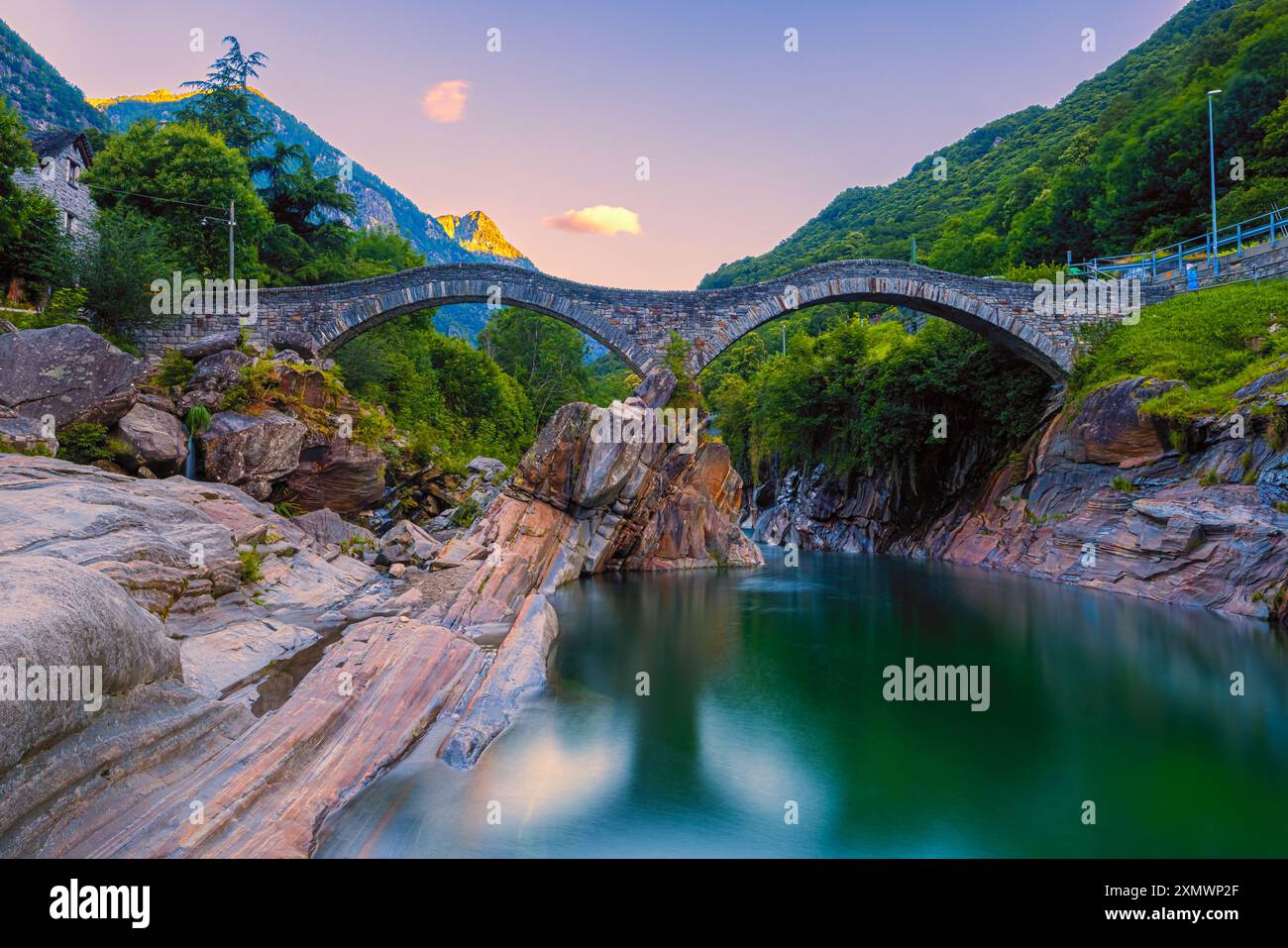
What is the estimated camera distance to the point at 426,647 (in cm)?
739

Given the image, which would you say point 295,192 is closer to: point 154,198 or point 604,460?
point 154,198

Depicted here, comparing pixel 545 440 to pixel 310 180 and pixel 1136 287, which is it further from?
pixel 310 180

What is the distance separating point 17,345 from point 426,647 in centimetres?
995

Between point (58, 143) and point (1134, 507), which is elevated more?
point (58, 143)

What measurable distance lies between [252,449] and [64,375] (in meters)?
3.27

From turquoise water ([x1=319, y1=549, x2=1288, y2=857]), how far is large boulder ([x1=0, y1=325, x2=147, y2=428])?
359 inches

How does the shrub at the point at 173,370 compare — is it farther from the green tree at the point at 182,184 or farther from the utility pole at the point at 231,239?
the green tree at the point at 182,184

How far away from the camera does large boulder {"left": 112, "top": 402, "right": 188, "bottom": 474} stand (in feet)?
39.0

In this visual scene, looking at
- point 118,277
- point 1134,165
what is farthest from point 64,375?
point 1134,165

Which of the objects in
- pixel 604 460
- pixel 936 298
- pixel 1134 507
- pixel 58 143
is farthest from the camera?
pixel 58 143

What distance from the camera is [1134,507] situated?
50.0 feet

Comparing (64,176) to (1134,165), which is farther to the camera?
(1134,165)

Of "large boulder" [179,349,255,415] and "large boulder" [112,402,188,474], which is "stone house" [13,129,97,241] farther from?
"large boulder" [112,402,188,474]
